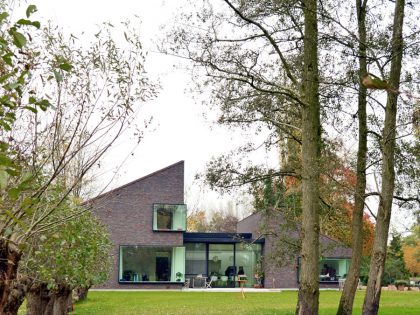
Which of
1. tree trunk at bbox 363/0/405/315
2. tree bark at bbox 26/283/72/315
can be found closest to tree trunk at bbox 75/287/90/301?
tree bark at bbox 26/283/72/315

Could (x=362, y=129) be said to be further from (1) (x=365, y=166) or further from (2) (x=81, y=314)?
(2) (x=81, y=314)

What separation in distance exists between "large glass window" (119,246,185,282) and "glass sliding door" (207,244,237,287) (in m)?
2.67

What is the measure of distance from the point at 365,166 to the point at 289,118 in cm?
232

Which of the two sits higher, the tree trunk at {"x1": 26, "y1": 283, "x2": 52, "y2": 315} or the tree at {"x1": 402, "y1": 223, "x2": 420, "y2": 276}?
the tree at {"x1": 402, "y1": 223, "x2": 420, "y2": 276}

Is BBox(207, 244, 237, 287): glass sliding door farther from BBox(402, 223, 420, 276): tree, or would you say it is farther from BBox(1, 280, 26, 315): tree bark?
BBox(1, 280, 26, 315): tree bark

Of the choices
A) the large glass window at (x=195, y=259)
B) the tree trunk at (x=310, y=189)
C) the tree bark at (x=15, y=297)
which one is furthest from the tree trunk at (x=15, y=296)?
the large glass window at (x=195, y=259)

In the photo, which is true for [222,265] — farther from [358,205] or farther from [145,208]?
[358,205]

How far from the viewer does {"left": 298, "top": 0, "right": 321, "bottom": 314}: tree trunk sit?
1223 centimetres

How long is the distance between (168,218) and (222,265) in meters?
5.16

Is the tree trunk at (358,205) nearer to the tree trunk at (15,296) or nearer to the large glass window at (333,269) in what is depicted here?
the tree trunk at (15,296)

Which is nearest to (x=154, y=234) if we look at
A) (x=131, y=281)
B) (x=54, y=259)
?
(x=131, y=281)

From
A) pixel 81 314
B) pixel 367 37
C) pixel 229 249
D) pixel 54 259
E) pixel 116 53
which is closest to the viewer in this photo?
pixel 116 53

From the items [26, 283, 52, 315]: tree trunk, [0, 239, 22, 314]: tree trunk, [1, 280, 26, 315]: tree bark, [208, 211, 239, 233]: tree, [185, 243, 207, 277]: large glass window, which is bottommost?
[26, 283, 52, 315]: tree trunk

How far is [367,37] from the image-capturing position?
12.0m
